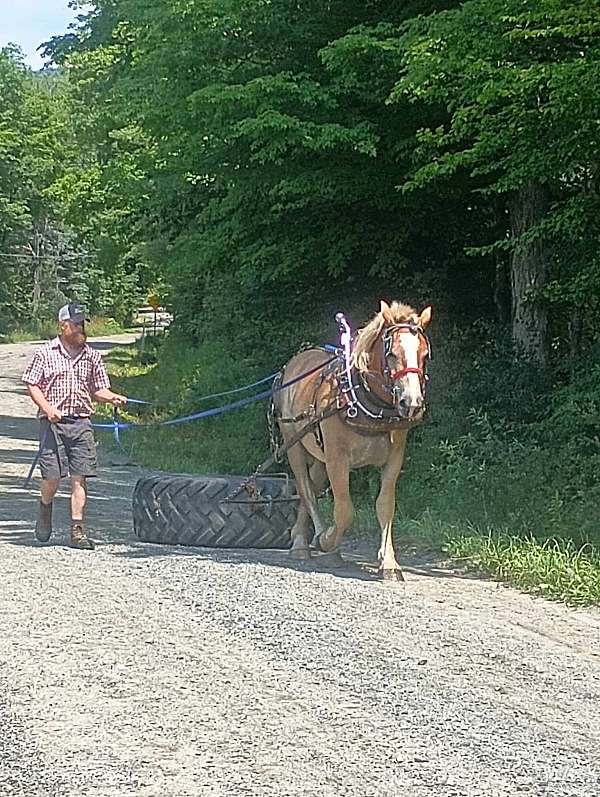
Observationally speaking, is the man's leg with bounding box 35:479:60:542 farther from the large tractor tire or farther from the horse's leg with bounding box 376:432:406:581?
the horse's leg with bounding box 376:432:406:581

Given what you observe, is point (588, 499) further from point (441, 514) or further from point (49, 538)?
point (49, 538)

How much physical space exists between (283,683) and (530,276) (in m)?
11.0

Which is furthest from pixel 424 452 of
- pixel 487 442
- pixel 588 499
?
pixel 588 499

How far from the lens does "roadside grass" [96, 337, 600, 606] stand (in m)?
10.5

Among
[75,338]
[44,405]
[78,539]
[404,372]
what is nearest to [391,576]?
[404,372]

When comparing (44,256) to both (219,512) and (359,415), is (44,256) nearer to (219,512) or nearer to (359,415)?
(219,512)

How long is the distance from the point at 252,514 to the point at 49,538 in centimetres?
183

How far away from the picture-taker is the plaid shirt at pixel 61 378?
11398 mm

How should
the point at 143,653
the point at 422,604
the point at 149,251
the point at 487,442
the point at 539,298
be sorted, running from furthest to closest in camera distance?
the point at 149,251, the point at 539,298, the point at 487,442, the point at 422,604, the point at 143,653

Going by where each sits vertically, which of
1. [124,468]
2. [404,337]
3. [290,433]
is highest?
[404,337]

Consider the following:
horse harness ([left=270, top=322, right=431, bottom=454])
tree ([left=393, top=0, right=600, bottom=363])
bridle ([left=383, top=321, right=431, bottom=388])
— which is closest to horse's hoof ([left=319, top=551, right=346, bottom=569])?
horse harness ([left=270, top=322, right=431, bottom=454])

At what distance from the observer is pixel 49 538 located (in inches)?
469

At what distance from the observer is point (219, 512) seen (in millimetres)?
11578

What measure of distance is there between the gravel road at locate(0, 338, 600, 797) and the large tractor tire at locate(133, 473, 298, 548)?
0.69m
